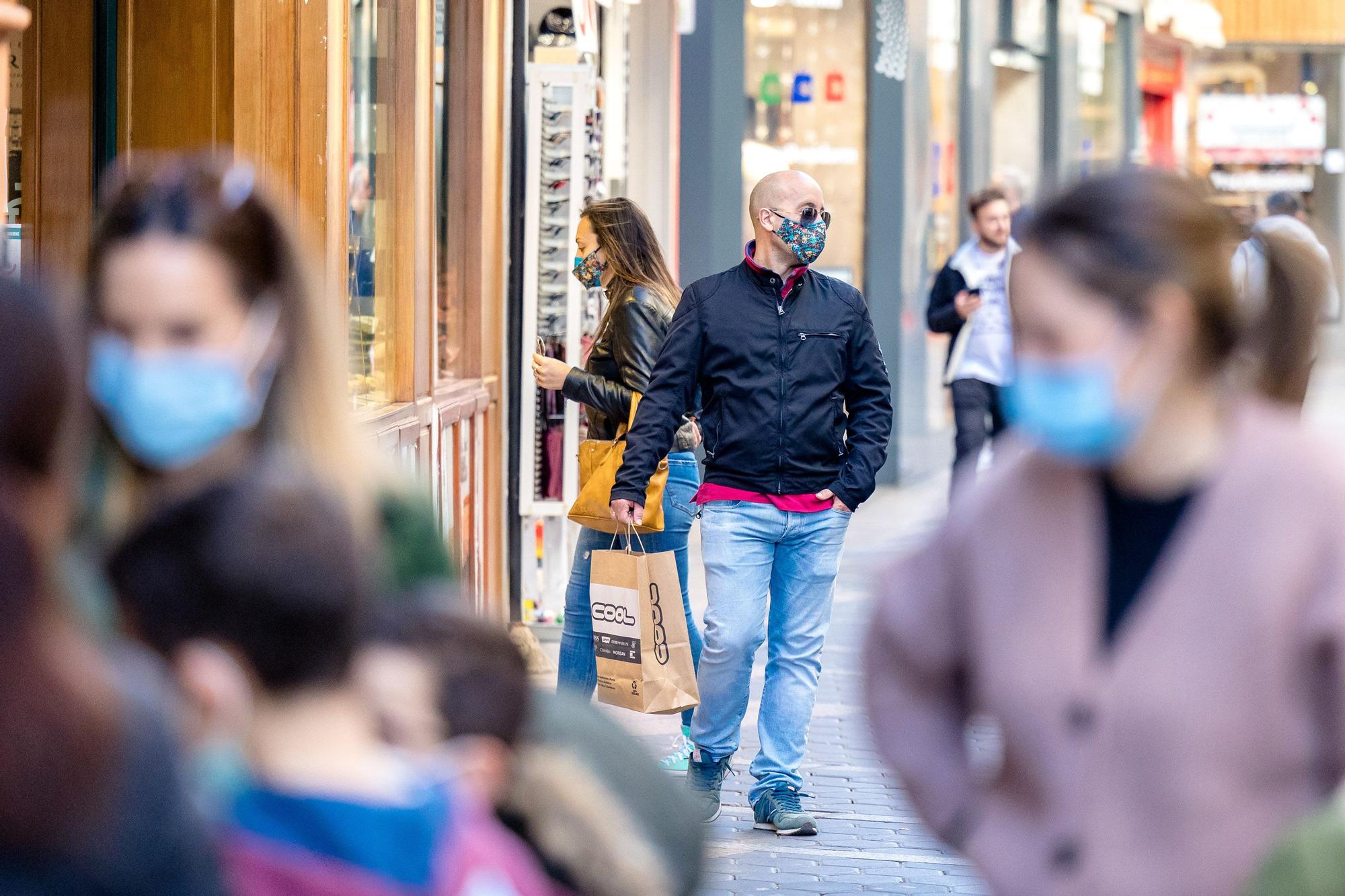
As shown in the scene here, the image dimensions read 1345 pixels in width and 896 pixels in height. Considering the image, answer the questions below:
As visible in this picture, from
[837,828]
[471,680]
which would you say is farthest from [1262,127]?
[471,680]

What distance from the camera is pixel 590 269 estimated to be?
6316mm

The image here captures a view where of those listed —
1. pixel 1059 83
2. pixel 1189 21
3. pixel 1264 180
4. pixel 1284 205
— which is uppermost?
pixel 1189 21

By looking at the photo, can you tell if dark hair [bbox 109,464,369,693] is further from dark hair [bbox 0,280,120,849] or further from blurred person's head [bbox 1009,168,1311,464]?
blurred person's head [bbox 1009,168,1311,464]

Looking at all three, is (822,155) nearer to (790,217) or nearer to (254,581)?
(790,217)

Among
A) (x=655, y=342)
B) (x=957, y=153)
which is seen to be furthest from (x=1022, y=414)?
(x=957, y=153)

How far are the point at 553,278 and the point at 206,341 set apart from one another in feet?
20.6

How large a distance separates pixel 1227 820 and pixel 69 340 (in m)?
1.29

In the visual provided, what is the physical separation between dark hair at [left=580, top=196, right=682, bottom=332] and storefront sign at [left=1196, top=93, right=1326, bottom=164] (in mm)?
24259

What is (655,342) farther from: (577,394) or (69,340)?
(69,340)

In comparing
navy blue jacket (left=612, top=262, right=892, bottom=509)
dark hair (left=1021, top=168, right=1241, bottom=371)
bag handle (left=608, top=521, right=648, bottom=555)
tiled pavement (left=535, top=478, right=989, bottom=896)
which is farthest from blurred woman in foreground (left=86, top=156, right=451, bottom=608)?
bag handle (left=608, top=521, right=648, bottom=555)

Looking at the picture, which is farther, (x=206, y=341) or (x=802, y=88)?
(x=802, y=88)

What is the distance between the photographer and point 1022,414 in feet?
7.07

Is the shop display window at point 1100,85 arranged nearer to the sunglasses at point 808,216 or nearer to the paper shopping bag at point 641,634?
the sunglasses at point 808,216

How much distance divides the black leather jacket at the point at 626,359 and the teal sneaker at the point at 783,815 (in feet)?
3.82
